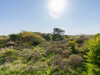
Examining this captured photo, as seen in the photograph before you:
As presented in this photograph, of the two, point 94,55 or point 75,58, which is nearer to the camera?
point 94,55

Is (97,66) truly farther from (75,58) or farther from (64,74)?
(64,74)

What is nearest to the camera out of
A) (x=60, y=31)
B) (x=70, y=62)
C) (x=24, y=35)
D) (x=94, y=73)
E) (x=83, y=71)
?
(x=94, y=73)

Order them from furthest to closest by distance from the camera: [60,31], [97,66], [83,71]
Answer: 1. [60,31]
2. [97,66]
3. [83,71]

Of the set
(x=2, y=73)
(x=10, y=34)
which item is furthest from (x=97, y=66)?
(x=10, y=34)

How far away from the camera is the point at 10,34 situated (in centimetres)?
1444

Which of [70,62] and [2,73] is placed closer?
[2,73]

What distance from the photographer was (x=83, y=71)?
347cm

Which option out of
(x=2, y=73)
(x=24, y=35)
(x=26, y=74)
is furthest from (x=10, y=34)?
(x=26, y=74)

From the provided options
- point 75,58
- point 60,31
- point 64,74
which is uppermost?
point 60,31

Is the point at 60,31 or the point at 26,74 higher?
the point at 60,31

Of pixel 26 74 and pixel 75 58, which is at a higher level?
pixel 75 58

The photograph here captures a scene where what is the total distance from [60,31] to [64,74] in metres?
22.8

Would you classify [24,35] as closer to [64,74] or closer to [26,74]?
[26,74]

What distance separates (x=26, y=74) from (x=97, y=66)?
4353 mm
